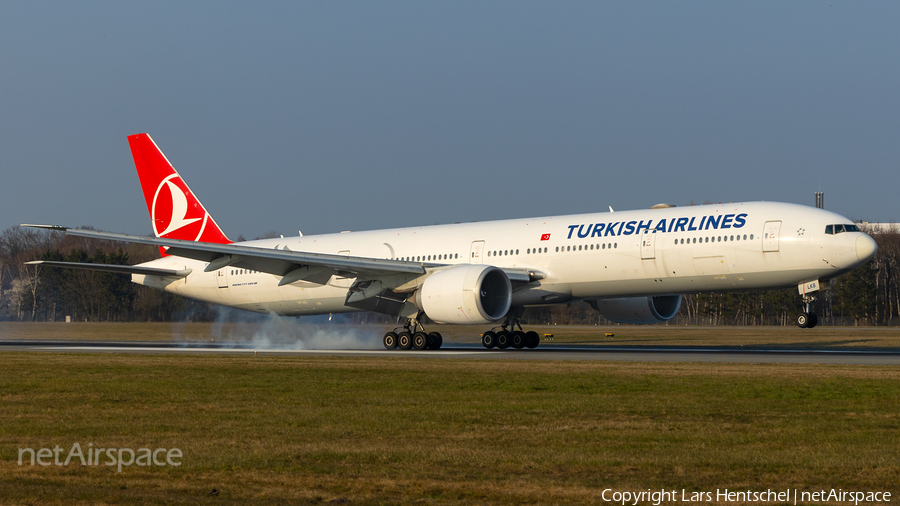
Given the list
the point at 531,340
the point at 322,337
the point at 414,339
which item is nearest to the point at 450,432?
the point at 414,339

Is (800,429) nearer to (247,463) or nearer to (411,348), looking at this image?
(247,463)

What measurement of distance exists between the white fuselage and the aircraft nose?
3cm

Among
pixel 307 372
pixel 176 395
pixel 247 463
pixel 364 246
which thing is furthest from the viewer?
pixel 364 246

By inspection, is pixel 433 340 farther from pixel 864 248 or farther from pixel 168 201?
pixel 168 201

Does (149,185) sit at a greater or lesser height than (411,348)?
greater

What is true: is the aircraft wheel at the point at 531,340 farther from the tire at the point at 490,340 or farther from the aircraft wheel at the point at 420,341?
the aircraft wheel at the point at 420,341

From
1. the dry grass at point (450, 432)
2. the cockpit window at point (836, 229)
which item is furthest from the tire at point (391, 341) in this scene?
the cockpit window at point (836, 229)

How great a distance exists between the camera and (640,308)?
33125mm

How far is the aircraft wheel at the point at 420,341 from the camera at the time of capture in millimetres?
30781

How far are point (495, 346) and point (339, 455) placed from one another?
2306 centimetres

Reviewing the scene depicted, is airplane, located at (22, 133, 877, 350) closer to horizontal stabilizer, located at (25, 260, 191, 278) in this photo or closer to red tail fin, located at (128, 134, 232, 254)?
horizontal stabilizer, located at (25, 260, 191, 278)

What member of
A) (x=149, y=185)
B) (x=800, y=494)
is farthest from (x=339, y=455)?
(x=149, y=185)

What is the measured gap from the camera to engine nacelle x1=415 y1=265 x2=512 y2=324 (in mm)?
27438

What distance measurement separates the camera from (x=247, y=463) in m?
8.50
